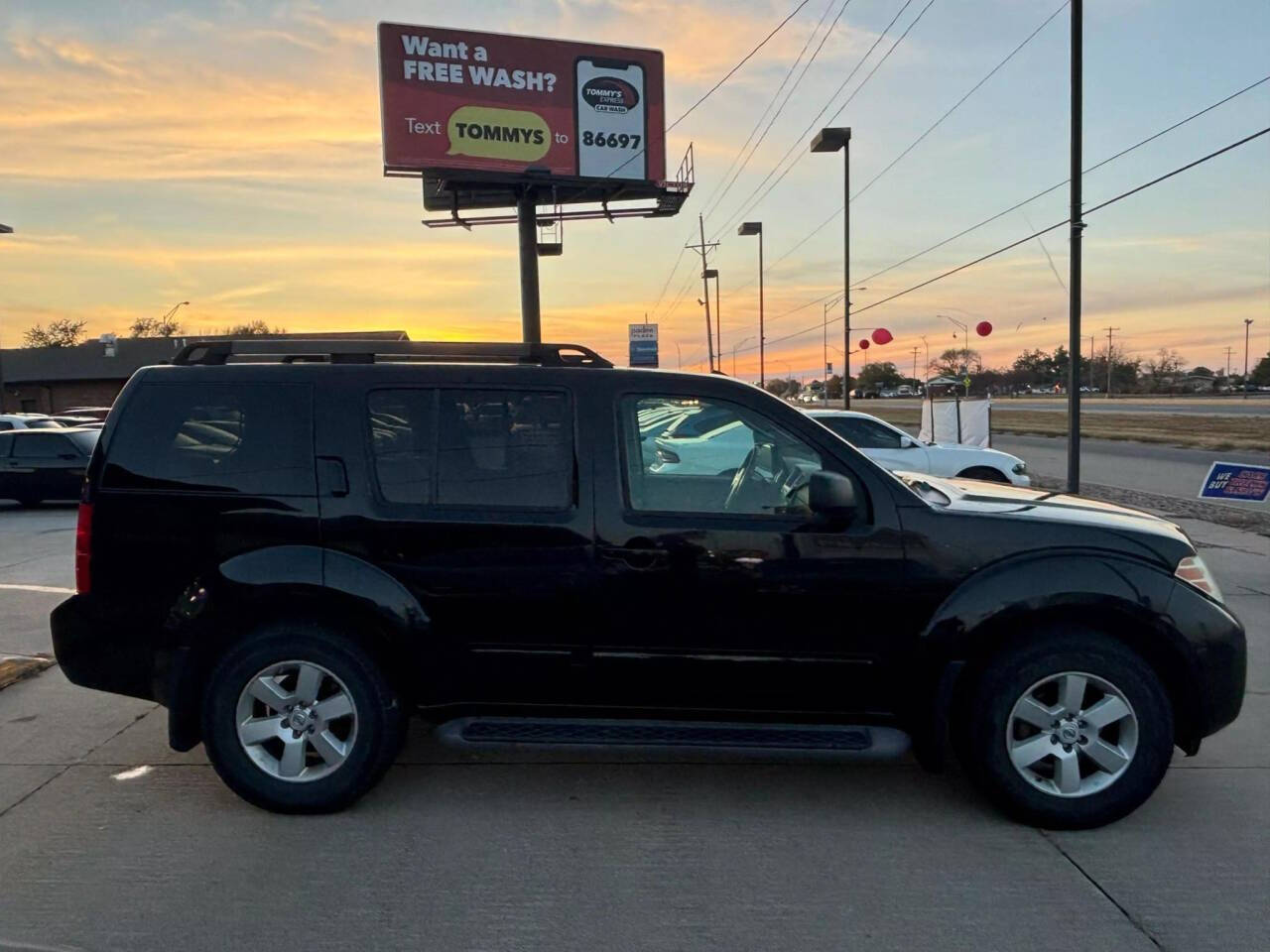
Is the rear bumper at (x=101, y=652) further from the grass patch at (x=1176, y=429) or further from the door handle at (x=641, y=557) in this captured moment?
the grass patch at (x=1176, y=429)

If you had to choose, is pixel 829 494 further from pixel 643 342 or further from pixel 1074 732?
pixel 643 342

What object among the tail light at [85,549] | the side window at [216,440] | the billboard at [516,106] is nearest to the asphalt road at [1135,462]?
the side window at [216,440]

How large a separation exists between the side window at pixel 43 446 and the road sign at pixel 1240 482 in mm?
16902

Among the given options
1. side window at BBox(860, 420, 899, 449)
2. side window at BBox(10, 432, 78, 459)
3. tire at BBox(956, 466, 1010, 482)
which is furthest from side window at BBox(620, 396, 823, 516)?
side window at BBox(10, 432, 78, 459)

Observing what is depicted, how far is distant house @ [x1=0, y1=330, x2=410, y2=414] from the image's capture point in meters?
50.9

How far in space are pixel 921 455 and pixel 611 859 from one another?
1126 cm

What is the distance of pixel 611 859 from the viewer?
372 cm

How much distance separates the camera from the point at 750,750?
3953mm

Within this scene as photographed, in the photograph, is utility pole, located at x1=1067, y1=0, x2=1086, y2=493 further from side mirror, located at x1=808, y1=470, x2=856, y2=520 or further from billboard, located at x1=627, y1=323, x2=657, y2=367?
billboard, located at x1=627, y1=323, x2=657, y2=367

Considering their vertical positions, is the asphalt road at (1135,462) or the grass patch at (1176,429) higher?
the grass patch at (1176,429)

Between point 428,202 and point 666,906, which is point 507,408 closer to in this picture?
point 666,906

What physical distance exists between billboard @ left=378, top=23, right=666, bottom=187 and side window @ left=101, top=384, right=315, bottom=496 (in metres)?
29.4

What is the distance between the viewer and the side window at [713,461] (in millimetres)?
4113

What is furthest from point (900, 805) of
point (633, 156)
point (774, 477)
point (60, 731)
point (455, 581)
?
point (633, 156)
